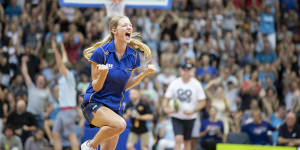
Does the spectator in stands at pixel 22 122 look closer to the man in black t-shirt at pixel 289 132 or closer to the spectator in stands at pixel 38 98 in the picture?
the spectator in stands at pixel 38 98

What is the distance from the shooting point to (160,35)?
18.5 m

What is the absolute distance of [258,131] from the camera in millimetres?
14367

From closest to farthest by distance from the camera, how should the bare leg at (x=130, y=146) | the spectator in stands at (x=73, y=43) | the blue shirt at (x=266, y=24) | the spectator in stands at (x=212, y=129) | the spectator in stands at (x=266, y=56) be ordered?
the bare leg at (x=130, y=146) < the spectator in stands at (x=212, y=129) < the spectator in stands at (x=73, y=43) < the spectator in stands at (x=266, y=56) < the blue shirt at (x=266, y=24)

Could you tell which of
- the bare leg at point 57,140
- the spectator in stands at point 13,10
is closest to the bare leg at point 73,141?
the bare leg at point 57,140

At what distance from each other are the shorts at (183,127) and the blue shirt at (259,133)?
2.95m

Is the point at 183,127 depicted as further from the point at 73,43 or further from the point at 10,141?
the point at 73,43

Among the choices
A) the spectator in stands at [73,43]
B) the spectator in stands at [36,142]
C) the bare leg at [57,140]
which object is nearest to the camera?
the bare leg at [57,140]

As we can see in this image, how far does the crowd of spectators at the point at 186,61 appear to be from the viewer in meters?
14.4

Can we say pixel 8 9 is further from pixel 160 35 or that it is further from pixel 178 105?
pixel 178 105

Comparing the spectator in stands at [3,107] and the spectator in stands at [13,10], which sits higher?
the spectator in stands at [13,10]

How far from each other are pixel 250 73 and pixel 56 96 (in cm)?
653

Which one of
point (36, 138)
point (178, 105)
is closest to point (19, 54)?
point (36, 138)

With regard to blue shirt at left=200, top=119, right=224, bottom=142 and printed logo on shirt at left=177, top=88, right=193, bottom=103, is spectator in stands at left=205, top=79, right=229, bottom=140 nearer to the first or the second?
blue shirt at left=200, top=119, right=224, bottom=142

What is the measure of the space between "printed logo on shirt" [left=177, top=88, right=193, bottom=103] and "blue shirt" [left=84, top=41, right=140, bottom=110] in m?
4.51
